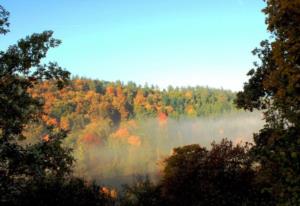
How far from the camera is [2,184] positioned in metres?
14.5

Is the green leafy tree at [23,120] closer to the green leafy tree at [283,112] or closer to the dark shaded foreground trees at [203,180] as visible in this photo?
the green leafy tree at [283,112]

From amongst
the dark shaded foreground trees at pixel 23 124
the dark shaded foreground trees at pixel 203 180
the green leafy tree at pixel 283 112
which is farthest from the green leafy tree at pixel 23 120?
the dark shaded foreground trees at pixel 203 180

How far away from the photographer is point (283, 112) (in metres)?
23.3

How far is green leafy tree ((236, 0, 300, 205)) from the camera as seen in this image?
22188 mm

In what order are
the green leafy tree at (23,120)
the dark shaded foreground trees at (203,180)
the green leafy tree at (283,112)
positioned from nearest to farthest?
the green leafy tree at (23,120) → the green leafy tree at (283,112) → the dark shaded foreground trees at (203,180)

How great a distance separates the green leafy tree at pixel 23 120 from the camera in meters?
14.4

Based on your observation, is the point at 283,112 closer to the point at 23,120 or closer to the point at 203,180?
the point at 23,120

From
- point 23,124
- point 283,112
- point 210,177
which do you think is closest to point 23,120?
point 23,124

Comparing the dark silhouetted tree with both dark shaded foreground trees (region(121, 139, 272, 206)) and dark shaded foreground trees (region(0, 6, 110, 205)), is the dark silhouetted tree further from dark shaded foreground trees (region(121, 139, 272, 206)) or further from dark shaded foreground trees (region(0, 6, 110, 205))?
dark shaded foreground trees (region(0, 6, 110, 205))

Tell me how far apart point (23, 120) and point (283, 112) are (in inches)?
527

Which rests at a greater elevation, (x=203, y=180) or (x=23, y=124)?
(x=23, y=124)

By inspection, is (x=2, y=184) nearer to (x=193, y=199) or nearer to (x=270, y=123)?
(x=270, y=123)

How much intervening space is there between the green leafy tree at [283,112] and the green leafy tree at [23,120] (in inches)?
444

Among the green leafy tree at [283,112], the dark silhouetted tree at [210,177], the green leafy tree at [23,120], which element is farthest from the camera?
the dark silhouetted tree at [210,177]
